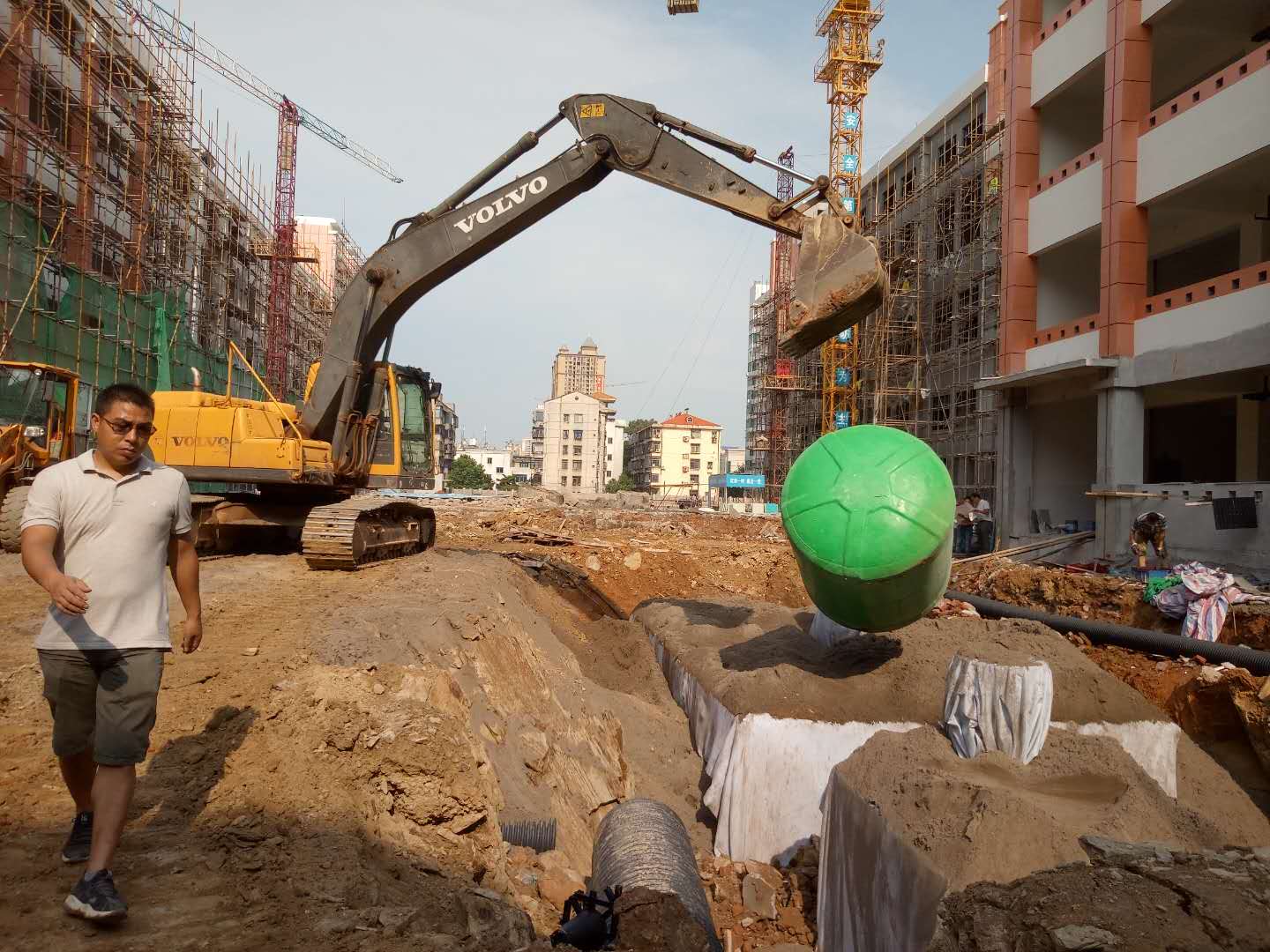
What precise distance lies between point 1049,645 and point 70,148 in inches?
907

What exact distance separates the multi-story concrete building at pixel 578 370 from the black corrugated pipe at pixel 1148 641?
145241mm

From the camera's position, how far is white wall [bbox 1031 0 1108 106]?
58.9 ft

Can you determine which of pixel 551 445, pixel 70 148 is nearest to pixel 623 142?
pixel 70 148

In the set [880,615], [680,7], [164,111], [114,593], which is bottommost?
[880,615]

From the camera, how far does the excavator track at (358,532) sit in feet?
30.5

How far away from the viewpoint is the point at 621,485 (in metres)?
110

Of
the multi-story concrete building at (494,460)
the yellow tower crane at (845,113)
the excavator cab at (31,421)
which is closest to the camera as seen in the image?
the excavator cab at (31,421)

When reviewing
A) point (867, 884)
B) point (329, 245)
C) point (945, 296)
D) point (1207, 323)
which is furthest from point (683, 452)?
point (867, 884)

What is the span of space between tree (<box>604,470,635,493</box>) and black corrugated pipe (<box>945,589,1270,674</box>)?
86782 millimetres

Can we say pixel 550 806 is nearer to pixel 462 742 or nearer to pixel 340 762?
pixel 462 742

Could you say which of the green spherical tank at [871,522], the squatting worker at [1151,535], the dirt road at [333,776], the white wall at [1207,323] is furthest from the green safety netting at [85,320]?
the white wall at [1207,323]

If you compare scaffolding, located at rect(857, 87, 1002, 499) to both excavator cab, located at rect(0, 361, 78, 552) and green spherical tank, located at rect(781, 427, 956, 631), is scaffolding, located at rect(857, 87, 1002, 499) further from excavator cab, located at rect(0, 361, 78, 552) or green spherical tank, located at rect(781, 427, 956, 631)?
excavator cab, located at rect(0, 361, 78, 552)

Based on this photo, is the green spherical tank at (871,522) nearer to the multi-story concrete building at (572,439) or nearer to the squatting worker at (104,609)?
the squatting worker at (104,609)

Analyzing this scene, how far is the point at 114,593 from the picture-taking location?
10.2ft
